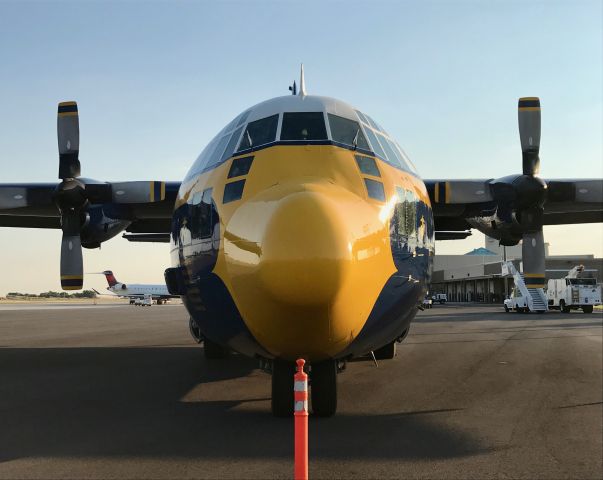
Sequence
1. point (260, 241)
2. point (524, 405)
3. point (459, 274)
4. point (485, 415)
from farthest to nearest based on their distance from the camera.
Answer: point (459, 274), point (524, 405), point (485, 415), point (260, 241)

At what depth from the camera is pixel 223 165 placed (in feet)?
21.1

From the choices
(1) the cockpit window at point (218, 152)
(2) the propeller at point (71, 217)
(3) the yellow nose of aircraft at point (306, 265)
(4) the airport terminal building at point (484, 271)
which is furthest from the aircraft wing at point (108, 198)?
(4) the airport terminal building at point (484, 271)

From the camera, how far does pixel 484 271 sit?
78.9 metres

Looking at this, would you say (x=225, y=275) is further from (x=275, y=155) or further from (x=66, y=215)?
(x=66, y=215)

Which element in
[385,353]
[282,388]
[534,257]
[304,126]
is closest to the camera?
[282,388]

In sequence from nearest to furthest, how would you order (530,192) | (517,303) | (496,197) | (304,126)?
(304,126) → (530,192) → (496,197) → (517,303)

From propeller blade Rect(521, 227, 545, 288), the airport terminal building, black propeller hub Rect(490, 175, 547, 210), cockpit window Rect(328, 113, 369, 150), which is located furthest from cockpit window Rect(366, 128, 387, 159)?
the airport terminal building

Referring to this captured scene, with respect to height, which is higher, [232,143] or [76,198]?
[232,143]

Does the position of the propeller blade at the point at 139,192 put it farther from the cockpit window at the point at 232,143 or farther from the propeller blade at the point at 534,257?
the propeller blade at the point at 534,257

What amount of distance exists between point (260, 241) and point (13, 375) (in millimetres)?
8083

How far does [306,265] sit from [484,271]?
7909cm

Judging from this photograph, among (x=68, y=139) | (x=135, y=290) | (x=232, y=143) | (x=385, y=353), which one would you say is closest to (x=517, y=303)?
(x=385, y=353)

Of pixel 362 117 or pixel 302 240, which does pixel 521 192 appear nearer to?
pixel 362 117

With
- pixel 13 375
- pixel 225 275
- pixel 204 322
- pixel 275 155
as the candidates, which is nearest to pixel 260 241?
pixel 225 275
